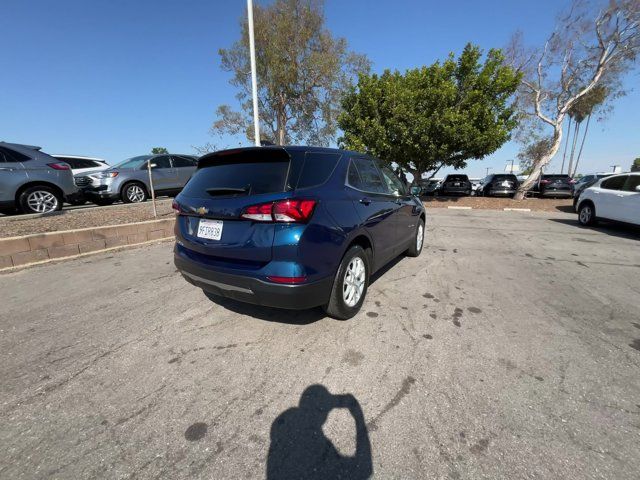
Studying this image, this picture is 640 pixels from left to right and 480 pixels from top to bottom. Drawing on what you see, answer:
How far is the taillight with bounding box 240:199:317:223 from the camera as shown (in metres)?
2.29

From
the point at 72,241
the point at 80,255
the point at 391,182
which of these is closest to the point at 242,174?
the point at 391,182

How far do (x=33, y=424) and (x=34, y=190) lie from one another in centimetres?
691

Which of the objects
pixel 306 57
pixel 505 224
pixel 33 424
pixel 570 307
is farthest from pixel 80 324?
pixel 306 57

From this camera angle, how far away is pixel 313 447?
165cm

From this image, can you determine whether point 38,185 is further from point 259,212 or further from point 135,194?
point 259,212

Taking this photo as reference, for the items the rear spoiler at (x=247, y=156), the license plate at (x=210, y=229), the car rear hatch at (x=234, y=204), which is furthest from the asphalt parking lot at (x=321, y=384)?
the rear spoiler at (x=247, y=156)

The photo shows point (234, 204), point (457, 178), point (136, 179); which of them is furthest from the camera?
point (457, 178)

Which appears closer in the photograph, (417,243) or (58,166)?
(417,243)

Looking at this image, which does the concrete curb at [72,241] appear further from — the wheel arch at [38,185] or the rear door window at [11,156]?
the rear door window at [11,156]

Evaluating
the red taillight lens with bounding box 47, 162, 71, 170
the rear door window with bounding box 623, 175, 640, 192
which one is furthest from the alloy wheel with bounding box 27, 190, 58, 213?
the rear door window with bounding box 623, 175, 640, 192

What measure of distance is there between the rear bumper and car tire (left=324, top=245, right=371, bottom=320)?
0.43 feet

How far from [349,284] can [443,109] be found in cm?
1268

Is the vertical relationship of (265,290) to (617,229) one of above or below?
above

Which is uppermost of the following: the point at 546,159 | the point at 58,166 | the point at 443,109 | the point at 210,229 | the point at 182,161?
the point at 443,109
